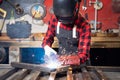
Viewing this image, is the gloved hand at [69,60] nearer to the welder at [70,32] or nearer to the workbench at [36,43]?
the welder at [70,32]

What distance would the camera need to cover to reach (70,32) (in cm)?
326

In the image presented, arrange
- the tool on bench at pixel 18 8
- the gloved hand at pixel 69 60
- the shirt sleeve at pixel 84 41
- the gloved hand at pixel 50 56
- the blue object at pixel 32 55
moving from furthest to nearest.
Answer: the tool on bench at pixel 18 8 → the blue object at pixel 32 55 → the shirt sleeve at pixel 84 41 → the gloved hand at pixel 50 56 → the gloved hand at pixel 69 60

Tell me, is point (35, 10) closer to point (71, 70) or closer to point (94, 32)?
point (94, 32)

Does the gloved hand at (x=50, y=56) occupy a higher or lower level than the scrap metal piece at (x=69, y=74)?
higher

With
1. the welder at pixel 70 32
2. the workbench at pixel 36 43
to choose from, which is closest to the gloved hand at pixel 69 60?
the welder at pixel 70 32

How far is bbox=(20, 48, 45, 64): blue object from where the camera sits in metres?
5.67

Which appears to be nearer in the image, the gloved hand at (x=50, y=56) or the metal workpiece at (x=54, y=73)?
the metal workpiece at (x=54, y=73)

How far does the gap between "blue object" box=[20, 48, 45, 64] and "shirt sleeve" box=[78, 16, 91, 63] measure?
258cm

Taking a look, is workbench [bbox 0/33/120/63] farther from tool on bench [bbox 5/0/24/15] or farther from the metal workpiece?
the metal workpiece

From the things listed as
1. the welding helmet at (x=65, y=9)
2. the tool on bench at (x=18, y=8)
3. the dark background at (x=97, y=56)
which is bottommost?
the dark background at (x=97, y=56)

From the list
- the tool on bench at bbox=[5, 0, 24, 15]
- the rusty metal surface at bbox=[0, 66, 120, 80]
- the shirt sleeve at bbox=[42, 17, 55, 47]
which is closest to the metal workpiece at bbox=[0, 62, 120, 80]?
the rusty metal surface at bbox=[0, 66, 120, 80]

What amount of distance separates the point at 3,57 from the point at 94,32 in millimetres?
1973

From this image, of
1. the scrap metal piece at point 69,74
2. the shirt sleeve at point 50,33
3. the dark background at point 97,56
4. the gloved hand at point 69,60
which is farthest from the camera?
the dark background at point 97,56

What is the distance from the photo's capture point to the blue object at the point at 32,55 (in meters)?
5.67
